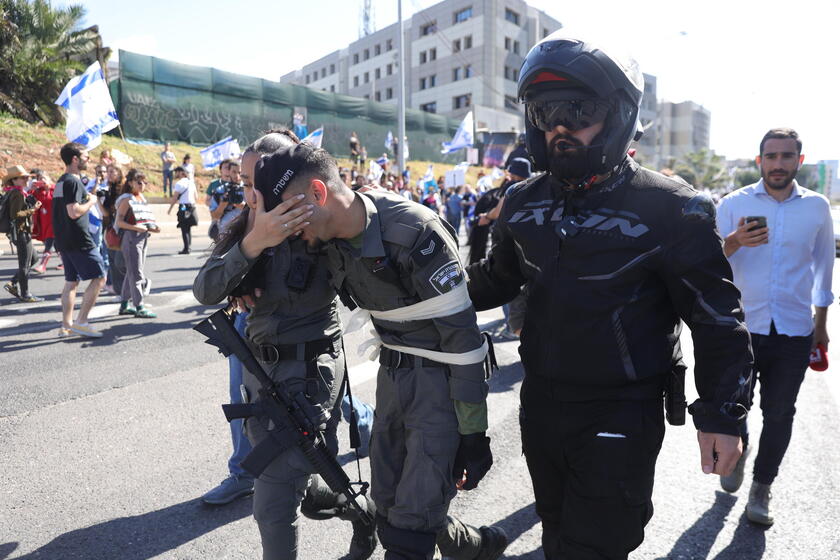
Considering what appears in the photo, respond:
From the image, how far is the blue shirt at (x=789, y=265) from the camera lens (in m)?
3.05

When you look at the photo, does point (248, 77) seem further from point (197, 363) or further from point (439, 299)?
point (439, 299)

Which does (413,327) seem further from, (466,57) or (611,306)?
(466,57)

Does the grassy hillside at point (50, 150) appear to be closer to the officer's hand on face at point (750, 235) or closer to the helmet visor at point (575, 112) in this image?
the officer's hand on face at point (750, 235)

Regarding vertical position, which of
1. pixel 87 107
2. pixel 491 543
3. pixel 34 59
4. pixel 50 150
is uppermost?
pixel 34 59

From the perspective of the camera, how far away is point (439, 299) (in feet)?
6.55

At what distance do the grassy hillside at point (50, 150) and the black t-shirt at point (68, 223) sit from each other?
14103 mm

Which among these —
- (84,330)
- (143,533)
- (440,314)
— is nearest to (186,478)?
(143,533)

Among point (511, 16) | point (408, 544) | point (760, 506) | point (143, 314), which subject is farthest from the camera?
point (511, 16)

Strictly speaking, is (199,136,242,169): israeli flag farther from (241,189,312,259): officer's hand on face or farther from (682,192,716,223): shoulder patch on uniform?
(682,192,716,223): shoulder patch on uniform

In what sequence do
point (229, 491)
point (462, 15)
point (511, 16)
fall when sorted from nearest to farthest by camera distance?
point (229, 491) < point (462, 15) < point (511, 16)

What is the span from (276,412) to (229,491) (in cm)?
118

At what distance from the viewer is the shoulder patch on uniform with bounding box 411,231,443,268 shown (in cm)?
201

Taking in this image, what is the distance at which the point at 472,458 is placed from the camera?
2051 millimetres

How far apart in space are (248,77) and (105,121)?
18.4 metres
